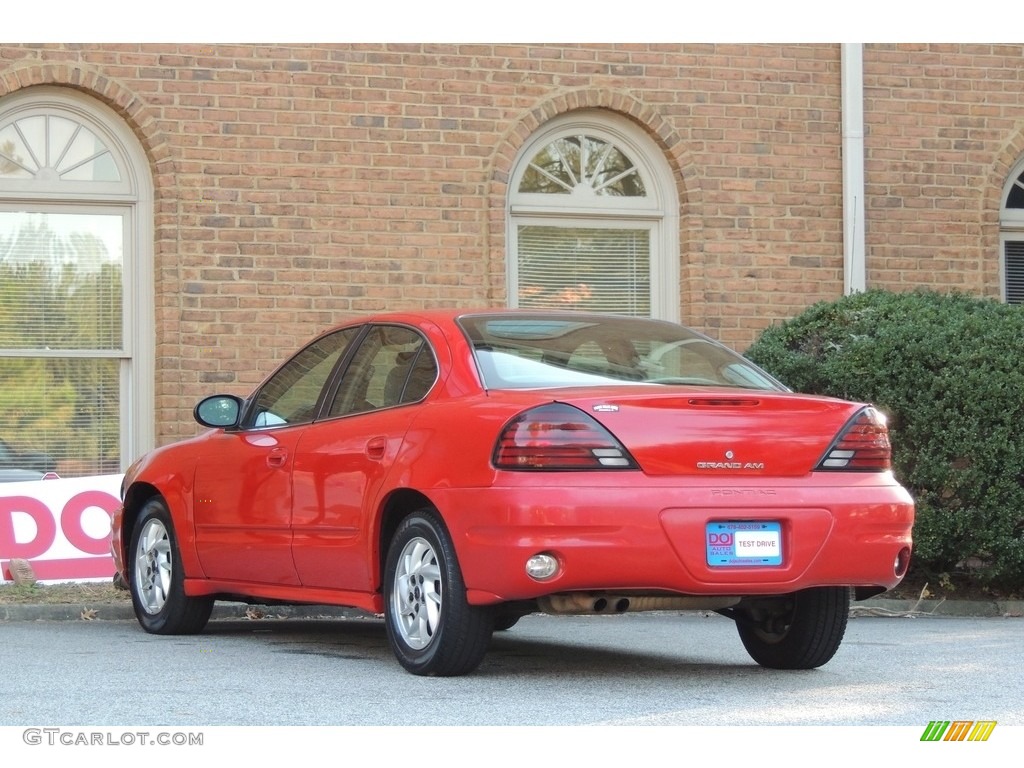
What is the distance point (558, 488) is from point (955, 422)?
5.43 metres

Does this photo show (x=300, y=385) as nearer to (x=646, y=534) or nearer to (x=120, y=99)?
(x=646, y=534)

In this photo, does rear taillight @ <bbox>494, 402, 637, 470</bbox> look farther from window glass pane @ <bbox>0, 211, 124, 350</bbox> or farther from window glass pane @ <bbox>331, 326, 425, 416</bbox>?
window glass pane @ <bbox>0, 211, 124, 350</bbox>

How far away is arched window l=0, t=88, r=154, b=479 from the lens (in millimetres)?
12336

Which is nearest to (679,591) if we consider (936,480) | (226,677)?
(226,677)

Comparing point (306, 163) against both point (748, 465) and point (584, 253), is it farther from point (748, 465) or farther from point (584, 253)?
point (748, 465)

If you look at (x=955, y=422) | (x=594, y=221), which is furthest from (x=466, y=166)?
(x=955, y=422)

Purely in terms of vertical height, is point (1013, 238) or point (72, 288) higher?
point (1013, 238)

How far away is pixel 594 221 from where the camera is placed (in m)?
13.5

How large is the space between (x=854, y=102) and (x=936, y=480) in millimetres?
4066

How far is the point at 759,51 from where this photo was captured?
13641mm

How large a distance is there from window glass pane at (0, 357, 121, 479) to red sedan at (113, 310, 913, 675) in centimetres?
481

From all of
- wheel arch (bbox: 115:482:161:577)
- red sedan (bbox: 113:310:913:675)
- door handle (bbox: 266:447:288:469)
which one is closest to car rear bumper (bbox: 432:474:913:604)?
red sedan (bbox: 113:310:913:675)

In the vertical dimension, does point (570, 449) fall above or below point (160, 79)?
below

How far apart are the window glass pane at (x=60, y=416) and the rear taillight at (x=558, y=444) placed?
6903 mm
